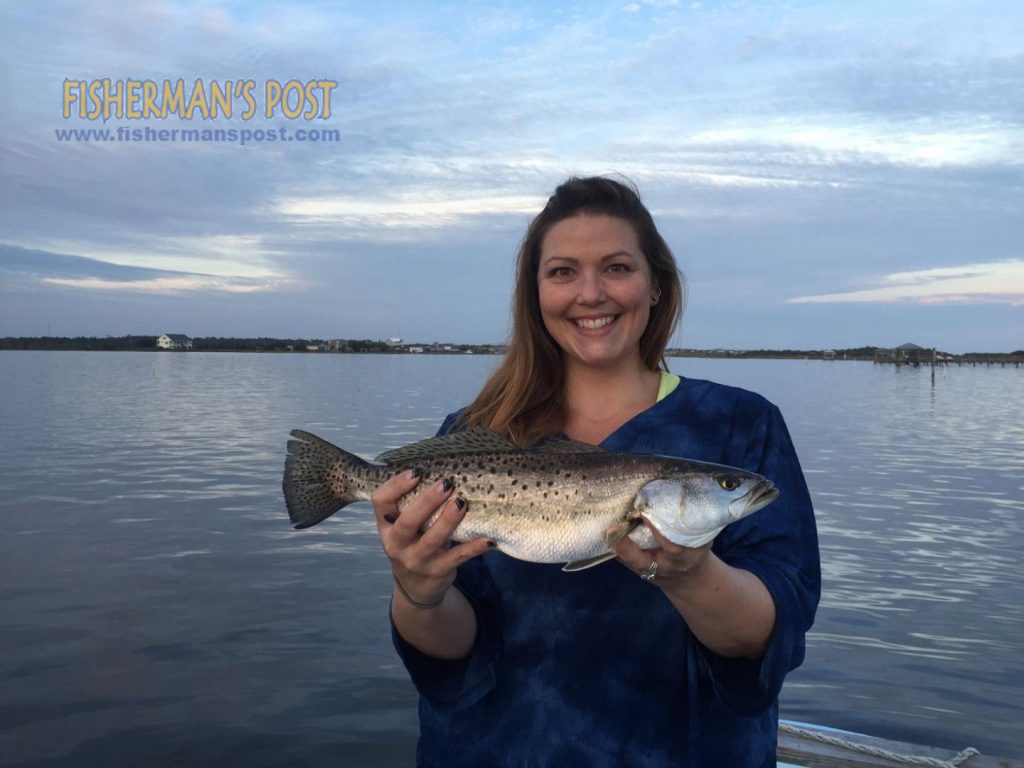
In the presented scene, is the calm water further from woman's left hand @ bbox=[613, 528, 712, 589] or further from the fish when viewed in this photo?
woman's left hand @ bbox=[613, 528, 712, 589]

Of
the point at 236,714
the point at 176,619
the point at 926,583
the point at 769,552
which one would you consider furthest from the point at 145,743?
the point at 926,583

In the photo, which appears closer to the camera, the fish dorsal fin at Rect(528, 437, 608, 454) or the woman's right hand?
the woman's right hand

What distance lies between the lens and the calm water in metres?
9.30

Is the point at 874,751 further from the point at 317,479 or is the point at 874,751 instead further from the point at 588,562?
the point at 317,479

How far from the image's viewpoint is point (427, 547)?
132 inches

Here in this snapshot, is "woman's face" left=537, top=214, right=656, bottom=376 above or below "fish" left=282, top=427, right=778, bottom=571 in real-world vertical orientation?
above

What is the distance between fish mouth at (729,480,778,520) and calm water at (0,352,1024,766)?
220cm

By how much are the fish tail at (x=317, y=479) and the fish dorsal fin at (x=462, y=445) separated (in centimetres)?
34

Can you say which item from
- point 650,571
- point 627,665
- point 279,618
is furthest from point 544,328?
point 279,618

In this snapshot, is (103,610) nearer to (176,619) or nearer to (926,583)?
(176,619)

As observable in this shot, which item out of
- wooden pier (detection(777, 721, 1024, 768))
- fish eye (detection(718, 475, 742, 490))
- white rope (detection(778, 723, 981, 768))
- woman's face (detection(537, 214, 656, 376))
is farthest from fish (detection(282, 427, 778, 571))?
white rope (detection(778, 723, 981, 768))

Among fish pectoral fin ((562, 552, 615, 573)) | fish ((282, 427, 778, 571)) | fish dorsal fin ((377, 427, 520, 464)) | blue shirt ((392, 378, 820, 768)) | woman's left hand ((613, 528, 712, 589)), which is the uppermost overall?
fish dorsal fin ((377, 427, 520, 464))

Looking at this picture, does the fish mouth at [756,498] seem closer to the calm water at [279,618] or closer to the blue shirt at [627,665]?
the blue shirt at [627,665]

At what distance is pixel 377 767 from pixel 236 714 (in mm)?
1892
